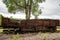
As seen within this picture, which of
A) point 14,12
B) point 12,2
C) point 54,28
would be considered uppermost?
point 12,2

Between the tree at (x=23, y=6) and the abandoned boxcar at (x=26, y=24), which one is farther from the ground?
the tree at (x=23, y=6)

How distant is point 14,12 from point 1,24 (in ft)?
29.2

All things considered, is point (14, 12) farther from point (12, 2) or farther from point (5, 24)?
point (5, 24)

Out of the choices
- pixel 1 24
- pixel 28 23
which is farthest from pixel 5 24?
pixel 28 23

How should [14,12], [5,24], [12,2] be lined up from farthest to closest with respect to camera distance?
[14,12] → [12,2] → [5,24]

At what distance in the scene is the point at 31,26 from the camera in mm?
21703

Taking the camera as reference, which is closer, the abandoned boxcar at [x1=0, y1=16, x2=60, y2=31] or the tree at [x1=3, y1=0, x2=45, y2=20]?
the abandoned boxcar at [x1=0, y1=16, x2=60, y2=31]

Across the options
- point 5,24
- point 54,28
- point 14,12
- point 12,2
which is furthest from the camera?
point 14,12

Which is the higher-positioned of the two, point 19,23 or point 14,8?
point 14,8

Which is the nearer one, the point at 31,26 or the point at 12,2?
the point at 31,26

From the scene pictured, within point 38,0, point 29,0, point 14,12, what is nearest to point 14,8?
point 14,12

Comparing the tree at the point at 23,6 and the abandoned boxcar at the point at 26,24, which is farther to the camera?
the tree at the point at 23,6

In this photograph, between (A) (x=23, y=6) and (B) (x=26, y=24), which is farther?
(A) (x=23, y=6)

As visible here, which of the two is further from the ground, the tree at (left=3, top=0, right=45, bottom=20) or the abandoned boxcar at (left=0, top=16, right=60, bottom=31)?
the tree at (left=3, top=0, right=45, bottom=20)
